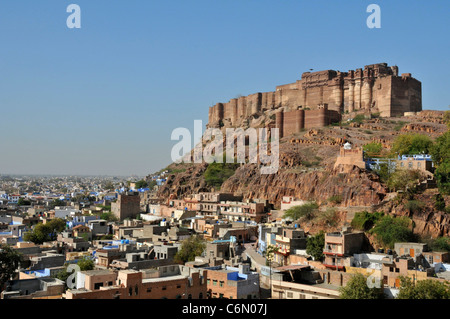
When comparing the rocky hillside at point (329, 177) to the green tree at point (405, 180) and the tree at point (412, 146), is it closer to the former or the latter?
the green tree at point (405, 180)

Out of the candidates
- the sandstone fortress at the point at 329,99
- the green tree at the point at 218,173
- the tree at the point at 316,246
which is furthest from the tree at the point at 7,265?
the sandstone fortress at the point at 329,99

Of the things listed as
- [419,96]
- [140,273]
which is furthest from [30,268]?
[419,96]

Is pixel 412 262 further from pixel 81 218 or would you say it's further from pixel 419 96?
pixel 419 96

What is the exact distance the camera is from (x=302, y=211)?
32375 millimetres

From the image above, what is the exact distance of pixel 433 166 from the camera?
104 ft

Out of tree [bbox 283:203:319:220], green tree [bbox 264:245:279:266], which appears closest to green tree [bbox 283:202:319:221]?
tree [bbox 283:203:319:220]

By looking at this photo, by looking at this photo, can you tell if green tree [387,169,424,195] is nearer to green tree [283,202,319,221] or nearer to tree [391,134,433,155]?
green tree [283,202,319,221]

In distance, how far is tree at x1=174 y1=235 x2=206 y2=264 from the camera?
2534cm

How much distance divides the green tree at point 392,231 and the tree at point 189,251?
28.8 ft

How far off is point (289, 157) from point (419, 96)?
25734mm

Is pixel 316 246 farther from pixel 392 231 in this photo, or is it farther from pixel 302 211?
pixel 302 211

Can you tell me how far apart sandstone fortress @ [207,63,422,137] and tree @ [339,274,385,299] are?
40.8m

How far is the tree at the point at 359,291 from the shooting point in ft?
57.6

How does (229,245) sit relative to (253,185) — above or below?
below
